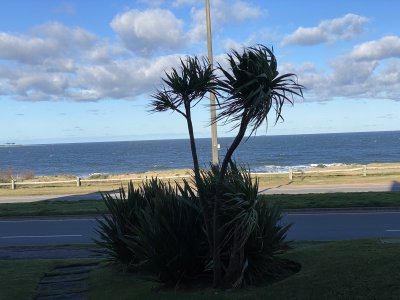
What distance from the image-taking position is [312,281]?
5.56 m

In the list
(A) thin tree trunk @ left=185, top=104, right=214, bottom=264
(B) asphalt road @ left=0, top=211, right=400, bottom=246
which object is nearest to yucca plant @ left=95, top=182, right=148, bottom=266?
(A) thin tree trunk @ left=185, top=104, right=214, bottom=264

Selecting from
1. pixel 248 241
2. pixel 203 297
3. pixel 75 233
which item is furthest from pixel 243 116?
pixel 75 233

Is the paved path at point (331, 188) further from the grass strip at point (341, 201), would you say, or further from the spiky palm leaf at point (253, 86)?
the spiky palm leaf at point (253, 86)

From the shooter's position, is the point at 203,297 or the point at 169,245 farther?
the point at 169,245

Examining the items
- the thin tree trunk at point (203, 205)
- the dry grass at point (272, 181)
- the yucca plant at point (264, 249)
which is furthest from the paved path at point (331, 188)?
the thin tree trunk at point (203, 205)

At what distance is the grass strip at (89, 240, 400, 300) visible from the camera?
5.19 meters

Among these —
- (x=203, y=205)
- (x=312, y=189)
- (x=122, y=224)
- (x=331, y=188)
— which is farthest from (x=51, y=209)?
(x=203, y=205)

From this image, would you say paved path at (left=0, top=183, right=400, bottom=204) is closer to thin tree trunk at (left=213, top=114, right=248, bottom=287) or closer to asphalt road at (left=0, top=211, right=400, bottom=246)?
asphalt road at (left=0, top=211, right=400, bottom=246)

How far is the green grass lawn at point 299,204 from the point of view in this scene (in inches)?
651

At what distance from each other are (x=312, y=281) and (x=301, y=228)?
25.3 ft

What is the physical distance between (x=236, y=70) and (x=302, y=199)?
529 inches

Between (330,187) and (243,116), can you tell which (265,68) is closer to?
(243,116)

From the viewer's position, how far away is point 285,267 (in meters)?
6.62

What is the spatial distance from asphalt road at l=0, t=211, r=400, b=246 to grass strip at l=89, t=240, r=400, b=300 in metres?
4.43
